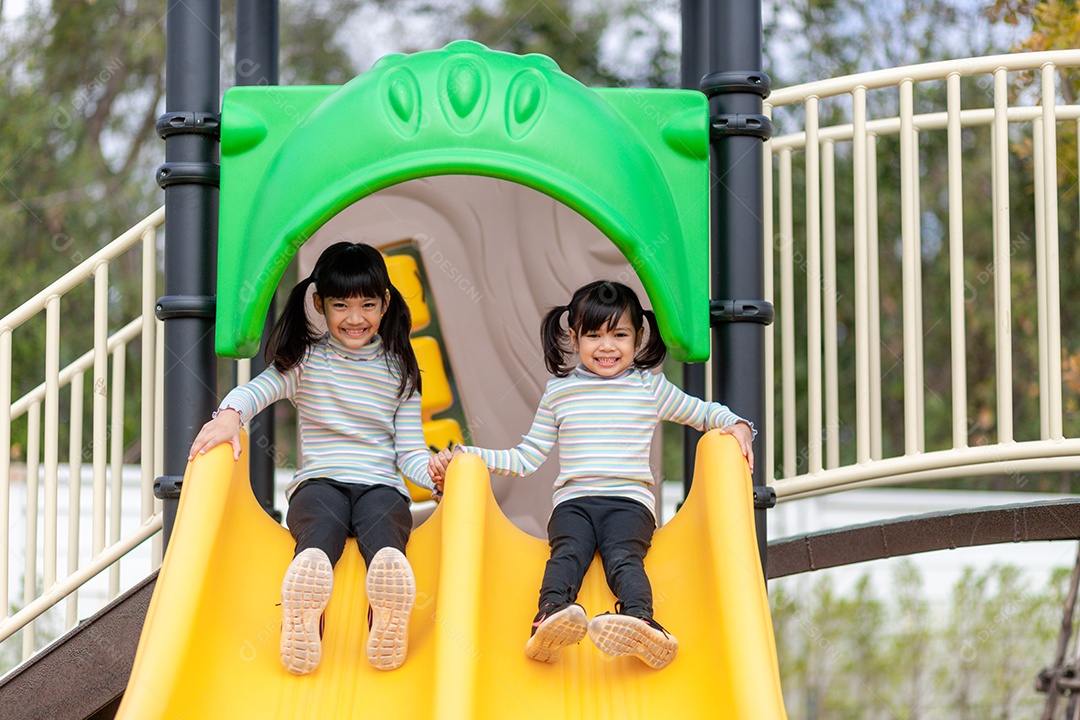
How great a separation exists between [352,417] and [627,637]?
1013 mm

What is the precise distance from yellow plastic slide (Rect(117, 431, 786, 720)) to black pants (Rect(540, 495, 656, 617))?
3.0 inches

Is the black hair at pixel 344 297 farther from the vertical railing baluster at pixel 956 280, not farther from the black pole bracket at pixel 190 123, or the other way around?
the vertical railing baluster at pixel 956 280

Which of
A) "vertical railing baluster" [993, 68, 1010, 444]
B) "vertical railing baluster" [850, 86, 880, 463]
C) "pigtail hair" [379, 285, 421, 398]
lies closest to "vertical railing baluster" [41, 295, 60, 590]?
"pigtail hair" [379, 285, 421, 398]

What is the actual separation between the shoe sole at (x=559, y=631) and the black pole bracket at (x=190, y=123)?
1500 mm

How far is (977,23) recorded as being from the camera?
11.1 metres

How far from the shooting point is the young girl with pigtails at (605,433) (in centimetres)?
286

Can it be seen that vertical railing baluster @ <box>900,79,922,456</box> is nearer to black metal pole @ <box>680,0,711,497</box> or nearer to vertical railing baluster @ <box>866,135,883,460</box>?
vertical railing baluster @ <box>866,135,883,460</box>

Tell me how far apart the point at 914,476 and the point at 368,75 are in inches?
71.7

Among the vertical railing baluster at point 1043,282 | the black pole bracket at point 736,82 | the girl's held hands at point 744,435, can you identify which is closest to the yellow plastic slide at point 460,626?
the girl's held hands at point 744,435

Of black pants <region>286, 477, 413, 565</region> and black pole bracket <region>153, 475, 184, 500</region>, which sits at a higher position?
black pole bracket <region>153, 475, 184, 500</region>

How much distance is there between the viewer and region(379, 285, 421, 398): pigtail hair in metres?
3.16

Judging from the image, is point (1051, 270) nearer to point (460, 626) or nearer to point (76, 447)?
point (460, 626)

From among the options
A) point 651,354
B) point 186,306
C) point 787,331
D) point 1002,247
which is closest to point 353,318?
point 186,306

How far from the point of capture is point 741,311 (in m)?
2.95
